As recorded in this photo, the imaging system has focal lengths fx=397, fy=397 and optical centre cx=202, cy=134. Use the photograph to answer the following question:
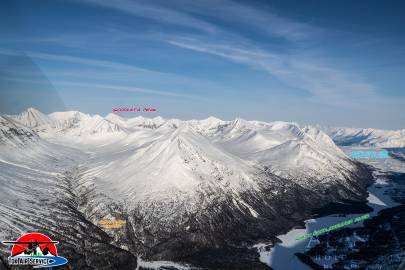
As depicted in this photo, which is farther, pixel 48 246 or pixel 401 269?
pixel 48 246

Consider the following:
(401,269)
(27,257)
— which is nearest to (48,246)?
(27,257)

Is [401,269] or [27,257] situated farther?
[27,257]

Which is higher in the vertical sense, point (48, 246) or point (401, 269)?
point (48, 246)

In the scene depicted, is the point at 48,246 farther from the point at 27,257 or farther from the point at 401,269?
the point at 401,269
